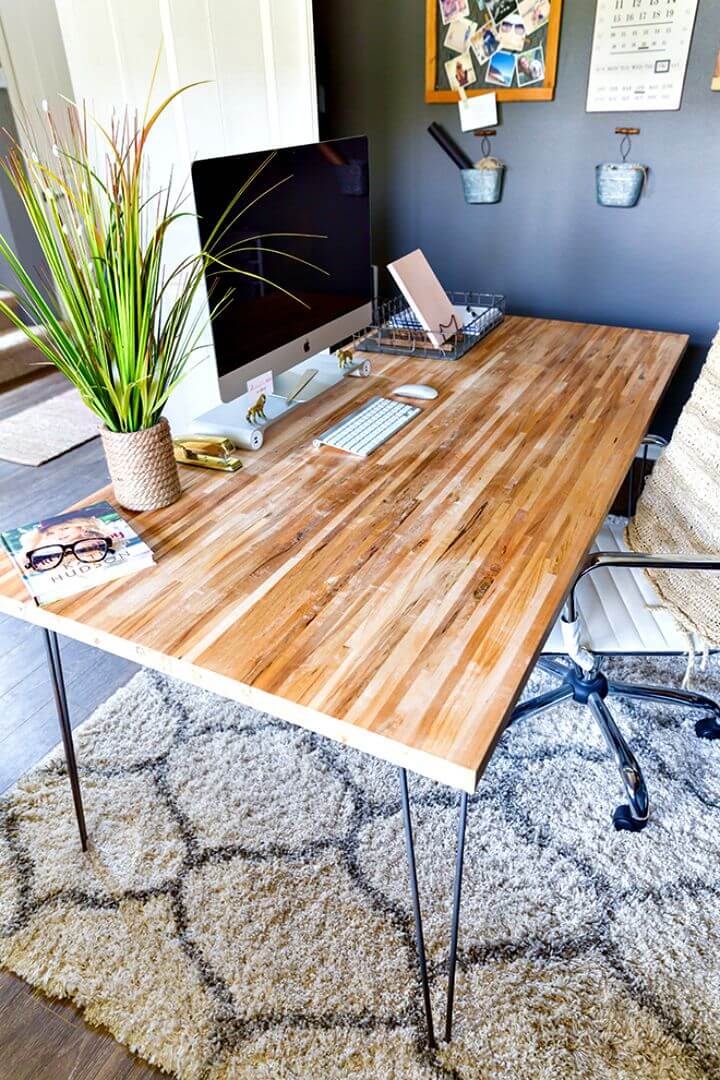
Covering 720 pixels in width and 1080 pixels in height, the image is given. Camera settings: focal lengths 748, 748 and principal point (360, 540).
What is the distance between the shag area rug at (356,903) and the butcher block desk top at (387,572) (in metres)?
0.64

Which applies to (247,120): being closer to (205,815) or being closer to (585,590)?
(585,590)

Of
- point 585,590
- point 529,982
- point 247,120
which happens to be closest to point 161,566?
point 585,590

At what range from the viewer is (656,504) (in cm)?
174

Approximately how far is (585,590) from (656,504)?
1.19 feet

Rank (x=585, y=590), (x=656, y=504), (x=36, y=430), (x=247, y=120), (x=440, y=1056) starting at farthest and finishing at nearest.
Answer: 1. (x=36, y=430)
2. (x=247, y=120)
3. (x=656, y=504)
4. (x=585, y=590)
5. (x=440, y=1056)

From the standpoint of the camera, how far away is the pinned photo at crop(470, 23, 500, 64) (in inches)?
98.9

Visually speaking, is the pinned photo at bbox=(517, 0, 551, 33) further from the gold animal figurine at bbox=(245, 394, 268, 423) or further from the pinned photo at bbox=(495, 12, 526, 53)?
the gold animal figurine at bbox=(245, 394, 268, 423)

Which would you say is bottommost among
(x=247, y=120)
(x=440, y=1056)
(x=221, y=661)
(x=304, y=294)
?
(x=440, y=1056)

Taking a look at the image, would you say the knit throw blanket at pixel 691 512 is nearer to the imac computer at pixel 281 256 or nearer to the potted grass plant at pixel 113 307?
the imac computer at pixel 281 256

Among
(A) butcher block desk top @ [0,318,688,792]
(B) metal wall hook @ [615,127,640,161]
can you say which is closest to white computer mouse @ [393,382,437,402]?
(A) butcher block desk top @ [0,318,688,792]

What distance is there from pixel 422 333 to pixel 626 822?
137cm

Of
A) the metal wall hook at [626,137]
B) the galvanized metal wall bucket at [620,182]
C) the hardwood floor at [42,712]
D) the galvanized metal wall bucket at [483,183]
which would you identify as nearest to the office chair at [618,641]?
the hardwood floor at [42,712]

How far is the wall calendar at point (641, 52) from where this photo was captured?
2.27m

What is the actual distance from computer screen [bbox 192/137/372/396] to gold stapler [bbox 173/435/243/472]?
14 cm
